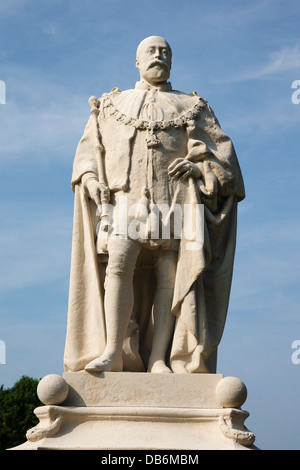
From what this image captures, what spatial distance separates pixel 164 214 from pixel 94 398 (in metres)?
2.35

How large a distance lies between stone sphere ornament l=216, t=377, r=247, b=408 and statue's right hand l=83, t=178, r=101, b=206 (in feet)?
8.84

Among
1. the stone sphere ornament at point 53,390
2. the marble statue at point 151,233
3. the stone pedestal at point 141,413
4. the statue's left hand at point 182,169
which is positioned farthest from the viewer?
the statue's left hand at point 182,169

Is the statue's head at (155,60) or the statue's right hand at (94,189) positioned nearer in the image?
the statue's right hand at (94,189)

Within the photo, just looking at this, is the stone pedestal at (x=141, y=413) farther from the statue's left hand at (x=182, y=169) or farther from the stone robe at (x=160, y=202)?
the statue's left hand at (x=182, y=169)

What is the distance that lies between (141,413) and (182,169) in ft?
9.94

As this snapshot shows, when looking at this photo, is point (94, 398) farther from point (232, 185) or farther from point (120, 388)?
point (232, 185)

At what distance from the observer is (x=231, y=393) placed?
32.0 feet

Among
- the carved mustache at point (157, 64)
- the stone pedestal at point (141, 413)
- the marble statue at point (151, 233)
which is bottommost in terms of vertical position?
the stone pedestal at point (141, 413)

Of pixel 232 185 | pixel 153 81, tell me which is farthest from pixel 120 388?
pixel 153 81

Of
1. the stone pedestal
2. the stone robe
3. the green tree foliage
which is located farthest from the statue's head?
the green tree foliage

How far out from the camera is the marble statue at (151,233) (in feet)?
33.7

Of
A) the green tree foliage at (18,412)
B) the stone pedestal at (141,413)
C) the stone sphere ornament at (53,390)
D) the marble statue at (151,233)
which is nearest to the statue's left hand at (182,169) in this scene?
the marble statue at (151,233)

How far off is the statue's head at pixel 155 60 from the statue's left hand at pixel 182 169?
1.30 metres

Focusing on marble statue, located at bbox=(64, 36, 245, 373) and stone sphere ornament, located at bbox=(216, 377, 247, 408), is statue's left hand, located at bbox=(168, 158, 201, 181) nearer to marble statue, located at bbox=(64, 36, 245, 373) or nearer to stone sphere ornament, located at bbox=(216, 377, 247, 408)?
marble statue, located at bbox=(64, 36, 245, 373)
